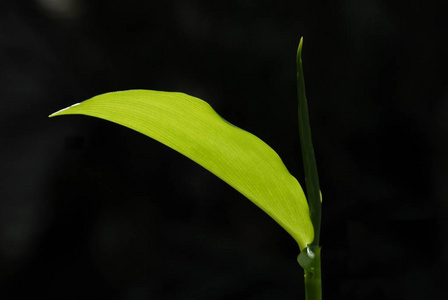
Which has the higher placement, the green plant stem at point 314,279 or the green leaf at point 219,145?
the green leaf at point 219,145

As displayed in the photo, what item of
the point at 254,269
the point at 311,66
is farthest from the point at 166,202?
the point at 311,66

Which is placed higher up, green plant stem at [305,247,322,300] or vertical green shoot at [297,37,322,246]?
vertical green shoot at [297,37,322,246]

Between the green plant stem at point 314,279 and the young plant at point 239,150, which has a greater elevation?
the young plant at point 239,150

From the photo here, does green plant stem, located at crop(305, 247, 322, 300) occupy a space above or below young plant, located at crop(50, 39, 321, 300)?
below
